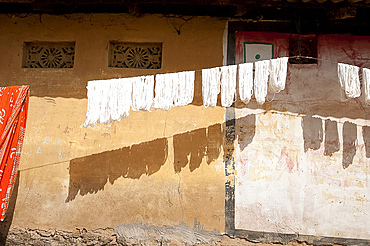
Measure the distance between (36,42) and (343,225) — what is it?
212 inches

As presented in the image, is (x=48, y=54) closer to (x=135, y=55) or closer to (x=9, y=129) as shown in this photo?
(x=135, y=55)

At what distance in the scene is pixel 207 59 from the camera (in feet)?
16.9

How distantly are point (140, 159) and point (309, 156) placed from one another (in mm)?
2457

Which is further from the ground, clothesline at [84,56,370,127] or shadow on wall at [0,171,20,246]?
clothesline at [84,56,370,127]

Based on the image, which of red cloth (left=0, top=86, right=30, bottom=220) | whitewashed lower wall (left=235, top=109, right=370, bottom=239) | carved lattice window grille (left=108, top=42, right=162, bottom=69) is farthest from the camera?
carved lattice window grille (left=108, top=42, right=162, bottom=69)

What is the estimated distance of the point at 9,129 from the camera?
441 centimetres

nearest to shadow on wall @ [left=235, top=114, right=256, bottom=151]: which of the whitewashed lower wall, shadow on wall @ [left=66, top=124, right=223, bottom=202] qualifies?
the whitewashed lower wall

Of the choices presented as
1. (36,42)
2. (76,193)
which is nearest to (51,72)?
(36,42)

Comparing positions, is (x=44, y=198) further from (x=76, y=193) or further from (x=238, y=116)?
(x=238, y=116)

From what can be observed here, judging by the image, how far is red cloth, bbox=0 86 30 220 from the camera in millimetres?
4402

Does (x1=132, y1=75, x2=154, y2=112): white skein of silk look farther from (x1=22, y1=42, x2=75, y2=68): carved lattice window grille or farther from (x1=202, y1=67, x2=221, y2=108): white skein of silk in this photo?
(x1=22, y1=42, x2=75, y2=68): carved lattice window grille

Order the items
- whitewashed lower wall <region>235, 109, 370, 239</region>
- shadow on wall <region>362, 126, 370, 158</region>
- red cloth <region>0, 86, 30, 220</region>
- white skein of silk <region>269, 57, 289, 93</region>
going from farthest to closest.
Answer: shadow on wall <region>362, 126, 370, 158</region> < whitewashed lower wall <region>235, 109, 370, 239</region> < red cloth <region>0, 86, 30, 220</region> < white skein of silk <region>269, 57, 289, 93</region>

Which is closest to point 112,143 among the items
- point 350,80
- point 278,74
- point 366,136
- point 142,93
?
point 142,93

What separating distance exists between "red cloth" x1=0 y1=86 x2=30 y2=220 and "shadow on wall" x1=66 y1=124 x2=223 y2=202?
2.80ft
